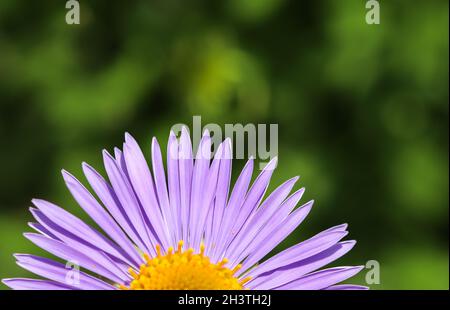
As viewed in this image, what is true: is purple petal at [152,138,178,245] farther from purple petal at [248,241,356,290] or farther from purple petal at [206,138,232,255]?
purple petal at [248,241,356,290]

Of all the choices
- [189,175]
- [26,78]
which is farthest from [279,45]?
[189,175]

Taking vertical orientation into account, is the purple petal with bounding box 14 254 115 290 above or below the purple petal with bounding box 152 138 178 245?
below

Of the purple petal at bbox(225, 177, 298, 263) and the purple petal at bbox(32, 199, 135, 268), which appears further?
the purple petal at bbox(225, 177, 298, 263)

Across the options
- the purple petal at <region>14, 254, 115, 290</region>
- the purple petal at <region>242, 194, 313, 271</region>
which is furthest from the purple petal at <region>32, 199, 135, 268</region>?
the purple petal at <region>242, 194, 313, 271</region>
